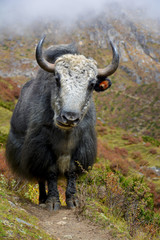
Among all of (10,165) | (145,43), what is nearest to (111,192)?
(10,165)

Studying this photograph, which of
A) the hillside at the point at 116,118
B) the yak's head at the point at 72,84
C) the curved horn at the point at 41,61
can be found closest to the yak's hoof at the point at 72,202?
the hillside at the point at 116,118

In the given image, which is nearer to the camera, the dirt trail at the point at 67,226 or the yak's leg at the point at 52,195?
the dirt trail at the point at 67,226

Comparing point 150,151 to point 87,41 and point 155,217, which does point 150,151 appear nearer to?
point 155,217

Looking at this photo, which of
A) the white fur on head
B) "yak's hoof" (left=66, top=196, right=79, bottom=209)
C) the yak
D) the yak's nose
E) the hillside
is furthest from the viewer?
"yak's hoof" (left=66, top=196, right=79, bottom=209)

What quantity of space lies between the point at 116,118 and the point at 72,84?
44519 mm

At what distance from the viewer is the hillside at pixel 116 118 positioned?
426cm

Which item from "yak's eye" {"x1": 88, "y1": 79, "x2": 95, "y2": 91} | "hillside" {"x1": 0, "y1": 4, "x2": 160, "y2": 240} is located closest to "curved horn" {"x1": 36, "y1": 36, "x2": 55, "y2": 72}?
"yak's eye" {"x1": 88, "y1": 79, "x2": 95, "y2": 91}

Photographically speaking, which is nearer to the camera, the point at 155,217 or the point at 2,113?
the point at 155,217

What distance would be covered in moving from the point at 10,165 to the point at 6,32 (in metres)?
91.6

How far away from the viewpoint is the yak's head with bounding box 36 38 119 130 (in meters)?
3.56

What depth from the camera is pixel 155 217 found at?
19.7 feet

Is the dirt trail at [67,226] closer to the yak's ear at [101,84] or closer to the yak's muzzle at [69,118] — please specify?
the yak's muzzle at [69,118]

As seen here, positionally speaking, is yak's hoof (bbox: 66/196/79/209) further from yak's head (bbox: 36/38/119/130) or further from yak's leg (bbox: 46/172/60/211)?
yak's head (bbox: 36/38/119/130)

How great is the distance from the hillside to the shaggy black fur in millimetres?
277
